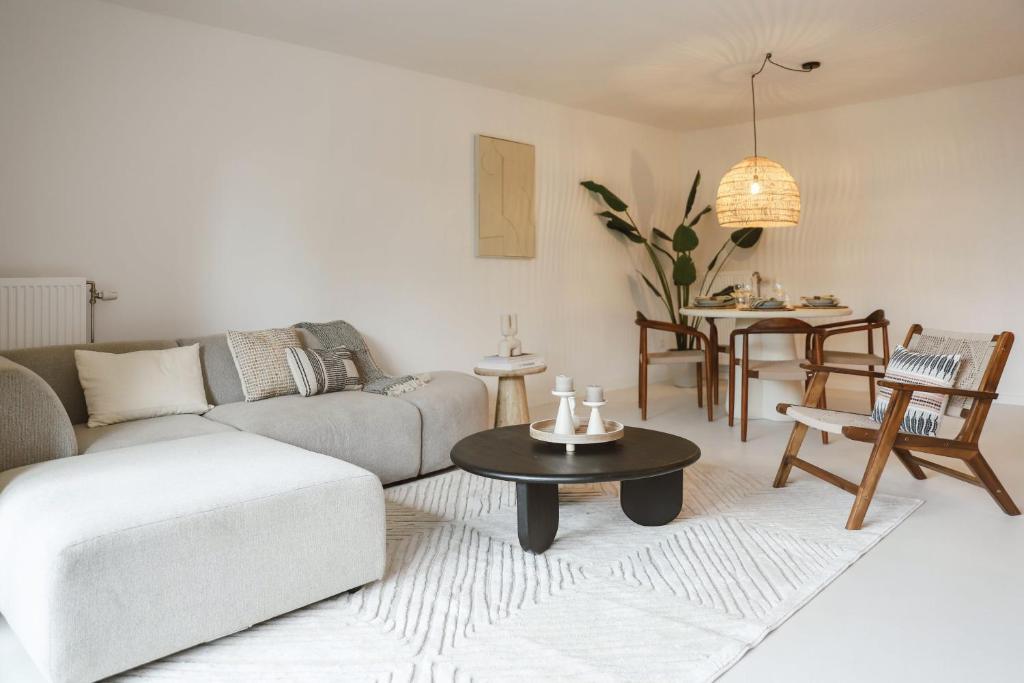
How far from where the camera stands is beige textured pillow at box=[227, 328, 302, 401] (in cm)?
339

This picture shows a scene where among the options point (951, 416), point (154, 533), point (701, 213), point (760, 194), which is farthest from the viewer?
point (701, 213)

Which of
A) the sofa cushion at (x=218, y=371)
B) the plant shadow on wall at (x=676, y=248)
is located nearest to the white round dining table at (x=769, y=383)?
the plant shadow on wall at (x=676, y=248)

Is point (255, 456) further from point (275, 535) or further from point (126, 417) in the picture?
point (126, 417)

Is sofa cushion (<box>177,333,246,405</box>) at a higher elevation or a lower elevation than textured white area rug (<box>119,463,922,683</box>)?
higher

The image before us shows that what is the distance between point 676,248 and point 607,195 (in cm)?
76

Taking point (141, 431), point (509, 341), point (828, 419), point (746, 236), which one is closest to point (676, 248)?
point (746, 236)

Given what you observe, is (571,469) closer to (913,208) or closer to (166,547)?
(166,547)

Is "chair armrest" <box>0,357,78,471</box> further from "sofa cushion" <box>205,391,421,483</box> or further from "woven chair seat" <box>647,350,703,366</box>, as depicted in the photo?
"woven chair seat" <box>647,350,703,366</box>

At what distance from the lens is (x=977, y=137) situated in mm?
5312

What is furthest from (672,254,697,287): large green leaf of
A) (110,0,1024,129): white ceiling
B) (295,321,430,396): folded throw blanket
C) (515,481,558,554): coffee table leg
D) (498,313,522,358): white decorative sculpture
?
(515,481,558,554): coffee table leg

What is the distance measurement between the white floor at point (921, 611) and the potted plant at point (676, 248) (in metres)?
3.05

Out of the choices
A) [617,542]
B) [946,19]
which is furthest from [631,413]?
[946,19]

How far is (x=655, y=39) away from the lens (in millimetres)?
4152

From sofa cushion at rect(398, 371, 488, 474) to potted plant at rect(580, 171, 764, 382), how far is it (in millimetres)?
2657
